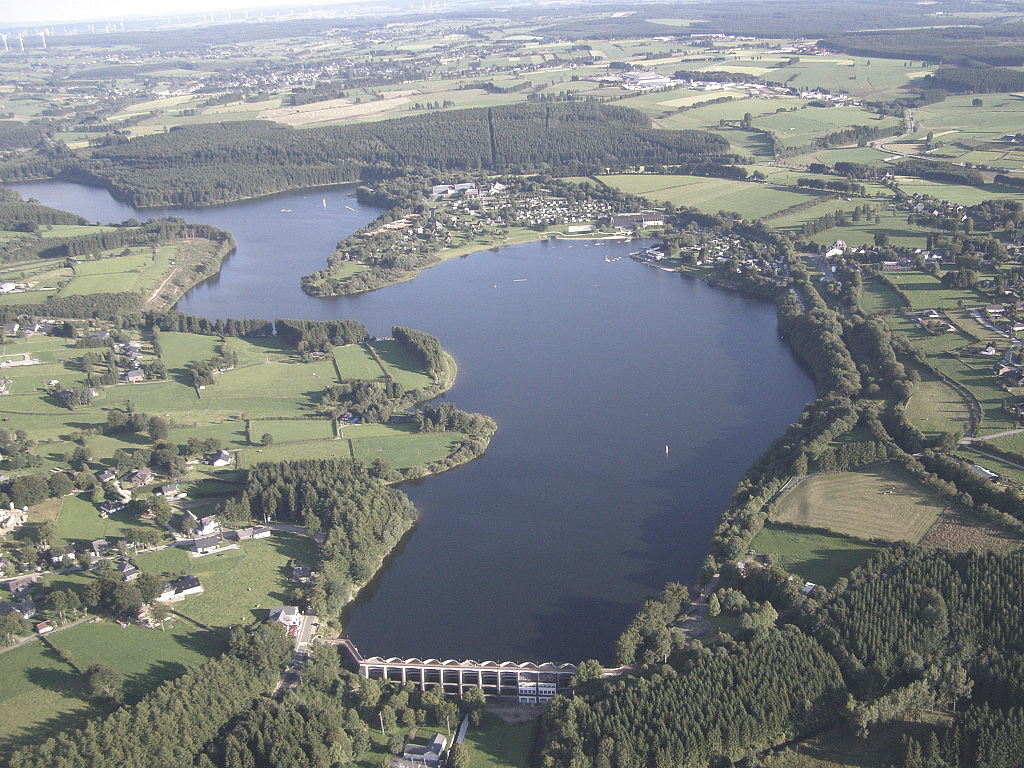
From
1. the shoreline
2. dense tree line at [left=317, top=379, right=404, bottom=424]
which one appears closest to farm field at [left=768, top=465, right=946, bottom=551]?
dense tree line at [left=317, top=379, right=404, bottom=424]

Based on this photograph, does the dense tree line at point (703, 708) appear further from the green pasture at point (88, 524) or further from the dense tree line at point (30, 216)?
the dense tree line at point (30, 216)

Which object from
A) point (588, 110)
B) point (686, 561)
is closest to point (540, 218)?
point (588, 110)

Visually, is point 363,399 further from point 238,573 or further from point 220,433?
point 238,573

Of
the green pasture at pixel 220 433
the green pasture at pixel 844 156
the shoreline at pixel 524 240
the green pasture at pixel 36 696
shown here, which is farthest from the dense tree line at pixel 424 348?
the green pasture at pixel 844 156

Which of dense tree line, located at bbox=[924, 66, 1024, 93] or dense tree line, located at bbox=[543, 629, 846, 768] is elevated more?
dense tree line, located at bbox=[924, 66, 1024, 93]

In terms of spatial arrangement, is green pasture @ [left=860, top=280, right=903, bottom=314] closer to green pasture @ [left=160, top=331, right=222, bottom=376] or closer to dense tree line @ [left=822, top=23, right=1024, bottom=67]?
green pasture @ [left=160, top=331, right=222, bottom=376]

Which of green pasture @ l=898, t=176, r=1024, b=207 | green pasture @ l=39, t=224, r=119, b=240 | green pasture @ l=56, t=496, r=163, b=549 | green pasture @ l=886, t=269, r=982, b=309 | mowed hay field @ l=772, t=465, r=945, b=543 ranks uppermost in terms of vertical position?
green pasture @ l=39, t=224, r=119, b=240

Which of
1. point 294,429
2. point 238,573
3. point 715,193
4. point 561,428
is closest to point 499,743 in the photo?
point 238,573

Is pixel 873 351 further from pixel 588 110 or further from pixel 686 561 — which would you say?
pixel 588 110
